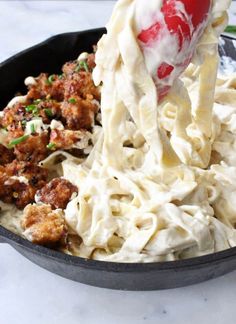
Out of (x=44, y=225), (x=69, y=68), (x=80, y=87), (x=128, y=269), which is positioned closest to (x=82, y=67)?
(x=69, y=68)

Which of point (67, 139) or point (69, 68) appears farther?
point (69, 68)

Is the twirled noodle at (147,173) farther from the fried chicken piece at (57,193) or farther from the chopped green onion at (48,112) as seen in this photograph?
the chopped green onion at (48,112)

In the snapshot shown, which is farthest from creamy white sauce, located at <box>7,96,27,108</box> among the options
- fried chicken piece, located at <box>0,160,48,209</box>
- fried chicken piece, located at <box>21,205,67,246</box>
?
fried chicken piece, located at <box>21,205,67,246</box>

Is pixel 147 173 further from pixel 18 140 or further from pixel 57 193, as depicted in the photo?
pixel 18 140

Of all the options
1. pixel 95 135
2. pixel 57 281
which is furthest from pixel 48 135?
pixel 57 281

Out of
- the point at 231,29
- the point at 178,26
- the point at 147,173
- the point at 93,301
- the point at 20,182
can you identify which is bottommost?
the point at 231,29

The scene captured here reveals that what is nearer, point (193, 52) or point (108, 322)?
point (193, 52)

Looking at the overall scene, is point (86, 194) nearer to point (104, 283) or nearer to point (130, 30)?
point (104, 283)
